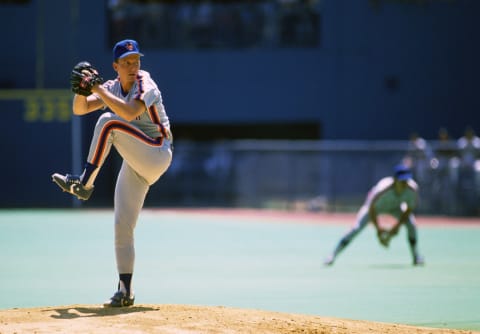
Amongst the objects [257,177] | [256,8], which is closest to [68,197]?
[257,177]

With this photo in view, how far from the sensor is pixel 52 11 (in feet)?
94.2

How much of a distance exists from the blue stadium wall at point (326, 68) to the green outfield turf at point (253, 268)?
6665 millimetres

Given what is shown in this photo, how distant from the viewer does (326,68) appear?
28.6 metres

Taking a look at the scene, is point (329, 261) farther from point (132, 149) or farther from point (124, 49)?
point (124, 49)

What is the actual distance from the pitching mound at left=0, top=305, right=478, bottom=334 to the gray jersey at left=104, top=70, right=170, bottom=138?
5.17 ft

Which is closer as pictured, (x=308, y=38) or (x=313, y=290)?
(x=313, y=290)

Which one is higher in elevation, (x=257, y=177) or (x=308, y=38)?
(x=308, y=38)

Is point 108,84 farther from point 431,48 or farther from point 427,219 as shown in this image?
point 431,48

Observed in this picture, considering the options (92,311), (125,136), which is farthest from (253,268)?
(125,136)

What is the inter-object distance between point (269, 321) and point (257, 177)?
61.1ft

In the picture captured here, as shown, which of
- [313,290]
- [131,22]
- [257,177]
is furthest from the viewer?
[131,22]

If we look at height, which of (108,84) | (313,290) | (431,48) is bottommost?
(313,290)

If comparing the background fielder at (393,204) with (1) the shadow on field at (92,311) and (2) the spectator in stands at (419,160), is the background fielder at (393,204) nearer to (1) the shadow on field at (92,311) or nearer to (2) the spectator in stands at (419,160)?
(1) the shadow on field at (92,311)

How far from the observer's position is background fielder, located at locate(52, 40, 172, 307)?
7.54 metres
